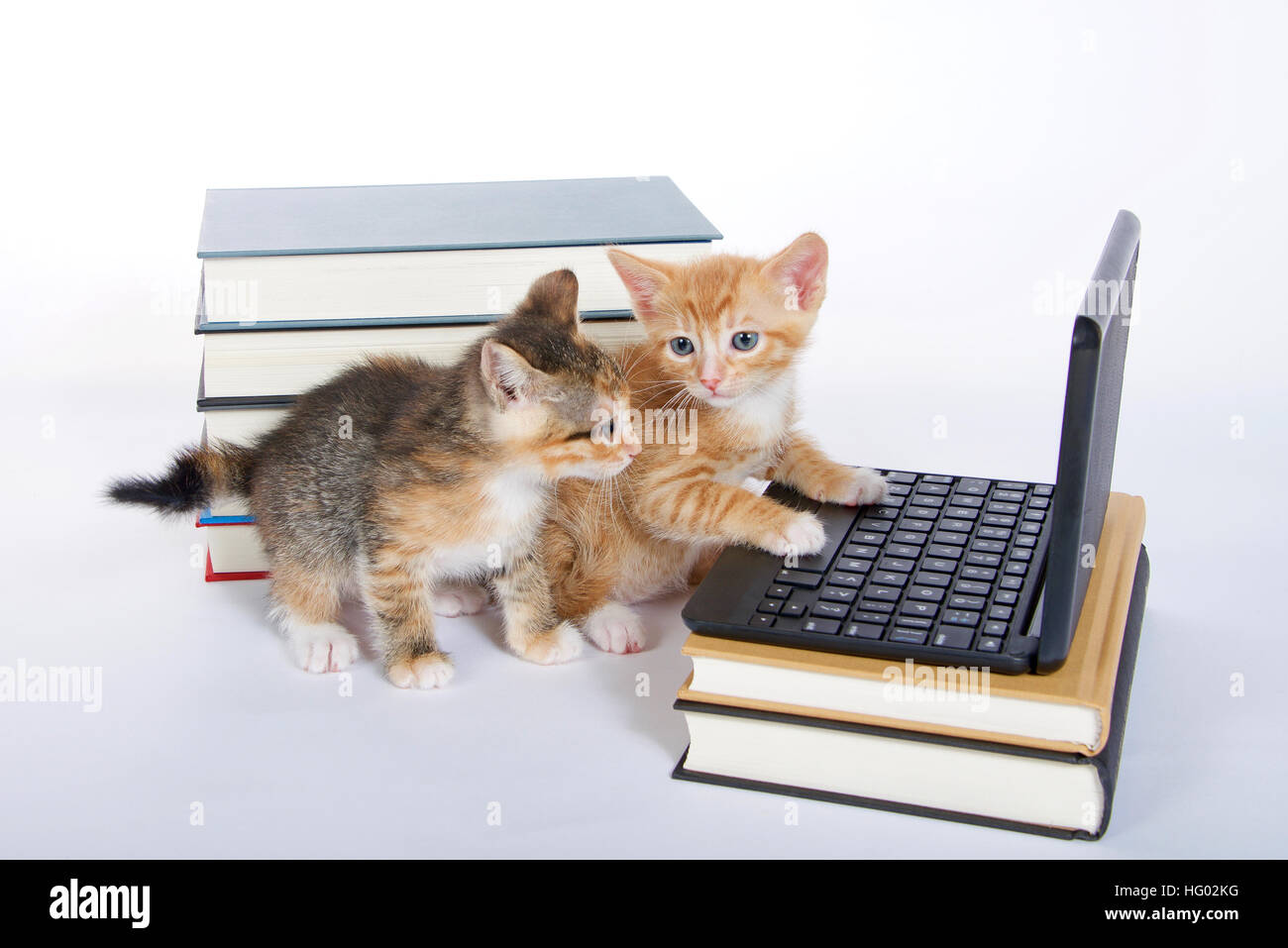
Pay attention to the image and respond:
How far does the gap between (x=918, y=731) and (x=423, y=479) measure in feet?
2.56

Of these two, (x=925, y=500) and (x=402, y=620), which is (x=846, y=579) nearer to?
(x=925, y=500)

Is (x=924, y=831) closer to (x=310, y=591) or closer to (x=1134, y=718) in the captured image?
(x=1134, y=718)

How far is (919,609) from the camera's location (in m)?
1.67

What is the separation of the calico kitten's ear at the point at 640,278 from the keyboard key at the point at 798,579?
51 centimetres

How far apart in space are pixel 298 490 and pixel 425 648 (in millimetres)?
316

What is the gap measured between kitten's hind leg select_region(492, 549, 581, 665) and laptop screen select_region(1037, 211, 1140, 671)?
752mm

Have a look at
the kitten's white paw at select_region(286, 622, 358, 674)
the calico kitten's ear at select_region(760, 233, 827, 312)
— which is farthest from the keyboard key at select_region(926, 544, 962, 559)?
the kitten's white paw at select_region(286, 622, 358, 674)

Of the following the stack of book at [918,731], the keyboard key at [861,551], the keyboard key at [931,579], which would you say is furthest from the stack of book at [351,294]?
the stack of book at [918,731]

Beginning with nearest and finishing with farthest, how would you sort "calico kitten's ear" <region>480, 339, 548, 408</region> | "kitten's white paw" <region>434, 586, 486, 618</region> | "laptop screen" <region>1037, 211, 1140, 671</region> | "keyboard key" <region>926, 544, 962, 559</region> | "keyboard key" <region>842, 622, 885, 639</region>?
"laptop screen" <region>1037, 211, 1140, 671</region> < "keyboard key" <region>842, 622, 885, 639</region> < "calico kitten's ear" <region>480, 339, 548, 408</region> < "keyboard key" <region>926, 544, 962, 559</region> < "kitten's white paw" <region>434, 586, 486, 618</region>

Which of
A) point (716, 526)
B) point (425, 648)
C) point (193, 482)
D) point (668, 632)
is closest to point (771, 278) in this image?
point (716, 526)

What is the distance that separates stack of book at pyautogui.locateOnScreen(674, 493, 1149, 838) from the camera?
151cm

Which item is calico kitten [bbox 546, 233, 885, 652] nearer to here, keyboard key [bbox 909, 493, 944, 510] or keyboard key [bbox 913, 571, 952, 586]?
keyboard key [bbox 909, 493, 944, 510]

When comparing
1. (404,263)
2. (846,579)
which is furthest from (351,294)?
(846,579)

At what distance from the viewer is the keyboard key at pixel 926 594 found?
1.70 meters
